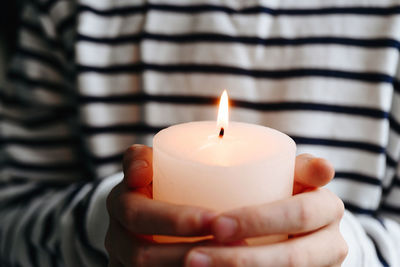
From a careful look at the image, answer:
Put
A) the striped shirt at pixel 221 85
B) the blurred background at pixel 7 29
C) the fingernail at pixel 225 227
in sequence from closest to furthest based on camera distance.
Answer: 1. the fingernail at pixel 225 227
2. the striped shirt at pixel 221 85
3. the blurred background at pixel 7 29

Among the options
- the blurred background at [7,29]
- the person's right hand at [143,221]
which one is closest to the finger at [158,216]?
the person's right hand at [143,221]

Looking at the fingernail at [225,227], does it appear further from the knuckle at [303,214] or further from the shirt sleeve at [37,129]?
the shirt sleeve at [37,129]

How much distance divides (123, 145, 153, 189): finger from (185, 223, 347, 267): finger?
0.27ft

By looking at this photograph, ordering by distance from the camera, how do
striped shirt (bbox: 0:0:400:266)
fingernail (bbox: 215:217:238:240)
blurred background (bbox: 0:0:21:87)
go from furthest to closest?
blurred background (bbox: 0:0:21:87) < striped shirt (bbox: 0:0:400:266) < fingernail (bbox: 215:217:238:240)

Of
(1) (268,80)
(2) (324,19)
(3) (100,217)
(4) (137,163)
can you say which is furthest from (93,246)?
(2) (324,19)

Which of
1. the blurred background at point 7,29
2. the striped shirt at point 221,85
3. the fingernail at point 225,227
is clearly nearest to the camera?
the fingernail at point 225,227

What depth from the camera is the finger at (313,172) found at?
0.29m

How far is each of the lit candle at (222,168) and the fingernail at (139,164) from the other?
2 cm

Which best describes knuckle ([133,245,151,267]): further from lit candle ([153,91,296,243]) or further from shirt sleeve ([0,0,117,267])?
shirt sleeve ([0,0,117,267])

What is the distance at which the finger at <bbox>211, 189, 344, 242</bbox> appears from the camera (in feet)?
0.74

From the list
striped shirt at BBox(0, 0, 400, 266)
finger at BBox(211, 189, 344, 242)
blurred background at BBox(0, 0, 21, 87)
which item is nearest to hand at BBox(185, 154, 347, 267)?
finger at BBox(211, 189, 344, 242)

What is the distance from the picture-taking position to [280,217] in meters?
0.24

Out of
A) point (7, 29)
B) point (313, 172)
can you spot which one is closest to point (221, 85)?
point (313, 172)

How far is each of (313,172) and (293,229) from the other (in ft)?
0.20
